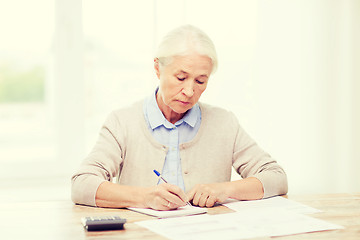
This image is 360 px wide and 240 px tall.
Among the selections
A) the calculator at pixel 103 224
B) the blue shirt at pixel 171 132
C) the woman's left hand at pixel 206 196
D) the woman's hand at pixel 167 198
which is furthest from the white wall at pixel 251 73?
the calculator at pixel 103 224

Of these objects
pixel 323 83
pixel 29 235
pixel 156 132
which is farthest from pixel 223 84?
pixel 29 235

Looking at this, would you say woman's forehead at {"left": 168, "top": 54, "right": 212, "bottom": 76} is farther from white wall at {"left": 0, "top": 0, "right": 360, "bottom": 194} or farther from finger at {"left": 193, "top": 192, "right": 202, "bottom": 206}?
white wall at {"left": 0, "top": 0, "right": 360, "bottom": 194}

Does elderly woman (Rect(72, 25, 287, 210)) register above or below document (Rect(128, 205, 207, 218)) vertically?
above

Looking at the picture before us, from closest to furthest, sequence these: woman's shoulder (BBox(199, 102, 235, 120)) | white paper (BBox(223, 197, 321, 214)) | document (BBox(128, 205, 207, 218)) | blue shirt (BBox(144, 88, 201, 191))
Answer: document (BBox(128, 205, 207, 218)) < white paper (BBox(223, 197, 321, 214)) < blue shirt (BBox(144, 88, 201, 191)) < woman's shoulder (BBox(199, 102, 235, 120))

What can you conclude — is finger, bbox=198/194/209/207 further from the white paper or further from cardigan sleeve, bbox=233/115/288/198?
cardigan sleeve, bbox=233/115/288/198

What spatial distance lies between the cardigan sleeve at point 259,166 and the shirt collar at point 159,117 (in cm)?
18

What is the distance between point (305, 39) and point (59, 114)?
1563mm

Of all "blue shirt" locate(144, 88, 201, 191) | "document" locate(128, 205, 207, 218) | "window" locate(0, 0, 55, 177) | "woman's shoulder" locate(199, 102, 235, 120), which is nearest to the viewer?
"document" locate(128, 205, 207, 218)

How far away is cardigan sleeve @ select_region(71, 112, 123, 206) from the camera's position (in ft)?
5.58

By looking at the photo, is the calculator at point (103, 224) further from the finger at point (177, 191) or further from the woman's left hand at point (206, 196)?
the woman's left hand at point (206, 196)

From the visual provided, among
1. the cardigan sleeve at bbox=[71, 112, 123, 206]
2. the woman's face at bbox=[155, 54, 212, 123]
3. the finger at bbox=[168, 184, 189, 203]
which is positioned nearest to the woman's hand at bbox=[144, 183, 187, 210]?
the finger at bbox=[168, 184, 189, 203]

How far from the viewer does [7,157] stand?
3098mm

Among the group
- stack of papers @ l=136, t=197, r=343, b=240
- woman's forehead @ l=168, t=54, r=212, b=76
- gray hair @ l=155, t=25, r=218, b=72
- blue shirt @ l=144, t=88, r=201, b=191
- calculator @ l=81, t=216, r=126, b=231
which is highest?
gray hair @ l=155, t=25, r=218, b=72

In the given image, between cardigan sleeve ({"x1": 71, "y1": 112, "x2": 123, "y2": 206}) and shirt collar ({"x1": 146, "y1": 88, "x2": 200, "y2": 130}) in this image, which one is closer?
cardigan sleeve ({"x1": 71, "y1": 112, "x2": 123, "y2": 206})
